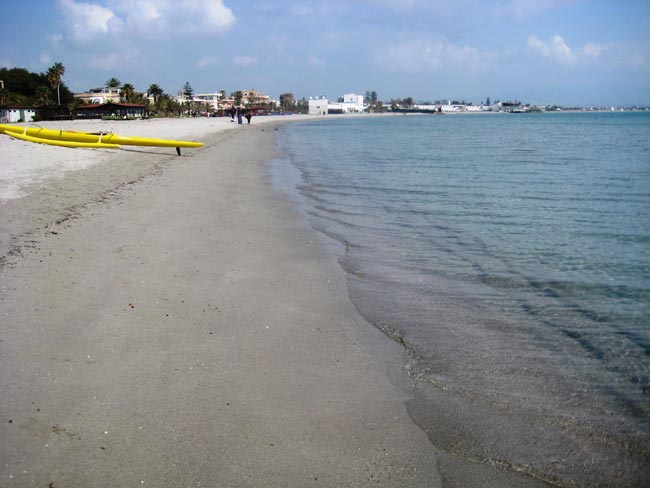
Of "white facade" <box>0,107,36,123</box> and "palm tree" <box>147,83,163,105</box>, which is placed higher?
"palm tree" <box>147,83,163,105</box>

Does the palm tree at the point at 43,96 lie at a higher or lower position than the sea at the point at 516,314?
higher

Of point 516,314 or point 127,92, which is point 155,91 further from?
point 516,314

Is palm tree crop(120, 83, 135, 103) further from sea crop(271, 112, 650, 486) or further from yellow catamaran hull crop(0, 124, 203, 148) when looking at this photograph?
sea crop(271, 112, 650, 486)

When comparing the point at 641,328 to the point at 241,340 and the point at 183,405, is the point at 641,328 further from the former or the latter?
the point at 183,405

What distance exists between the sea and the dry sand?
0.45 metres

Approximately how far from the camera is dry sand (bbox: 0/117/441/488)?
3.17 metres

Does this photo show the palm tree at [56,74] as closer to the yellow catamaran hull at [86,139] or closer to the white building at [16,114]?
the white building at [16,114]

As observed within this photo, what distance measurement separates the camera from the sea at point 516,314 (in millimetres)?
3611

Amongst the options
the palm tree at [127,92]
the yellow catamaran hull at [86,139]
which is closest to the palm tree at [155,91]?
the palm tree at [127,92]

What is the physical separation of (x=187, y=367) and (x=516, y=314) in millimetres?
3798

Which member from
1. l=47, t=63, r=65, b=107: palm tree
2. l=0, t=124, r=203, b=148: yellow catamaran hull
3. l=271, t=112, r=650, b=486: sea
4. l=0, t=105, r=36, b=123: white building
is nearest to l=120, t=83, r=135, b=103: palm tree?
l=47, t=63, r=65, b=107: palm tree

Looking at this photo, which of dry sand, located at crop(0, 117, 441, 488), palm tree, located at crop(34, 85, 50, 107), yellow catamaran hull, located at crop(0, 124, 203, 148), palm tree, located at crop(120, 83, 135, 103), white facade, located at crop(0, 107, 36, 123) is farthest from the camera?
palm tree, located at crop(120, 83, 135, 103)

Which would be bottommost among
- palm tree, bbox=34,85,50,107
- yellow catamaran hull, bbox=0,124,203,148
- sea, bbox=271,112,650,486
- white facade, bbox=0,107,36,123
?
sea, bbox=271,112,650,486

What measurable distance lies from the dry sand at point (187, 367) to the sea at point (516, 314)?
1.48 feet
